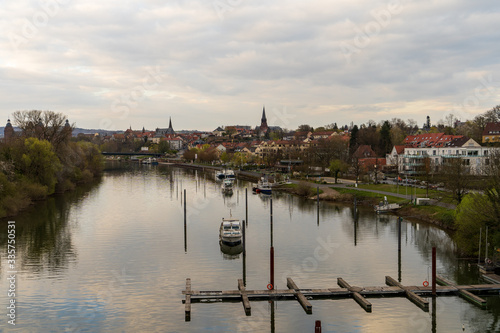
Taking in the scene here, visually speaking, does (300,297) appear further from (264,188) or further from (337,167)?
(337,167)

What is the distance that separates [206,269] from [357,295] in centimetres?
1009

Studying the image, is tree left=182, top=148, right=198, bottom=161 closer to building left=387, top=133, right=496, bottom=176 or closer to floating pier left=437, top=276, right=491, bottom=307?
building left=387, top=133, right=496, bottom=176

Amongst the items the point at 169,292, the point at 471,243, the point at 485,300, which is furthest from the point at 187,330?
the point at 471,243

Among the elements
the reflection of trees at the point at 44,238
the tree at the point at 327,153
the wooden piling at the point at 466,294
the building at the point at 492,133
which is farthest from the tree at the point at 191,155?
the wooden piling at the point at 466,294

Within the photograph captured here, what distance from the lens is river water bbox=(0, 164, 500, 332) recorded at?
74.0 ft

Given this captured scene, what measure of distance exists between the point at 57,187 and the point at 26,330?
51154mm

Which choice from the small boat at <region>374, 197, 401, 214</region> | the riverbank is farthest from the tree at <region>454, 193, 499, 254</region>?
the small boat at <region>374, 197, 401, 214</region>

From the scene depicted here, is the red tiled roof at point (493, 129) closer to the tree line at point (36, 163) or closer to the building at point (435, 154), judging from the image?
the building at point (435, 154)

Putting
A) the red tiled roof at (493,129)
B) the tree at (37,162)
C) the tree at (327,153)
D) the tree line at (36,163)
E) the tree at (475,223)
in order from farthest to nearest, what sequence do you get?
the tree at (327,153) < the red tiled roof at (493,129) < the tree at (37,162) < the tree line at (36,163) < the tree at (475,223)

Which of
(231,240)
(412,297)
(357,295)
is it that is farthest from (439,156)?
(357,295)

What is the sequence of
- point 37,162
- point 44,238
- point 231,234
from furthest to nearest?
point 37,162 → point 44,238 → point 231,234

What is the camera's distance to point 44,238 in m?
39.9

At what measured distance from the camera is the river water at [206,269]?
22.5 meters

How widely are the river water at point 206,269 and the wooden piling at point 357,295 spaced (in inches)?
12.9
